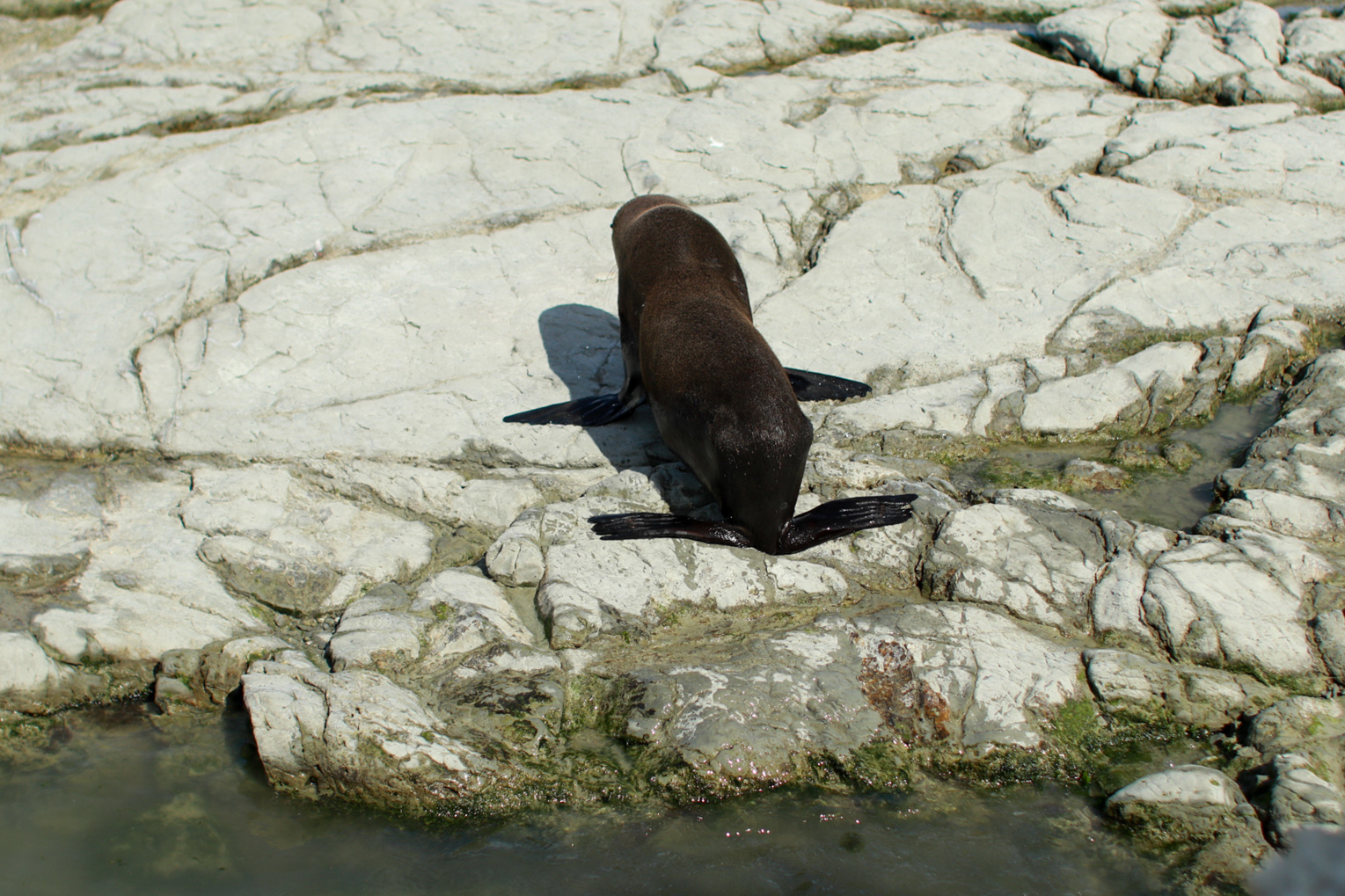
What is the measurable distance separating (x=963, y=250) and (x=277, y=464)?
16.4 feet

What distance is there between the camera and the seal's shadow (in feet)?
18.7

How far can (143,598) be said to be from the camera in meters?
4.52

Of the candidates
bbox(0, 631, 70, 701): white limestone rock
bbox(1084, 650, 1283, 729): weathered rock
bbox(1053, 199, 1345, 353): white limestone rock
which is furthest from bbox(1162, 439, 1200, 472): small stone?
bbox(0, 631, 70, 701): white limestone rock

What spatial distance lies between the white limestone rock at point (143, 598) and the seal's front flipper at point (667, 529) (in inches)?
68.7

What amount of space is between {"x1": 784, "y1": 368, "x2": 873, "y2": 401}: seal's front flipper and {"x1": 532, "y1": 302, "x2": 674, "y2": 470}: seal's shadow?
0.92m

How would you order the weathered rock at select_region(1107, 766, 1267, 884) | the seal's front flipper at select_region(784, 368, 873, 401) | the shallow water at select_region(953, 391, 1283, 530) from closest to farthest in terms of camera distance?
the weathered rock at select_region(1107, 766, 1267, 884) → the shallow water at select_region(953, 391, 1283, 530) → the seal's front flipper at select_region(784, 368, 873, 401)

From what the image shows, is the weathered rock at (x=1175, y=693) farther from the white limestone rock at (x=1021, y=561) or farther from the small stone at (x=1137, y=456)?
the small stone at (x=1137, y=456)

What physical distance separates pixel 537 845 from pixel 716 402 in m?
2.32

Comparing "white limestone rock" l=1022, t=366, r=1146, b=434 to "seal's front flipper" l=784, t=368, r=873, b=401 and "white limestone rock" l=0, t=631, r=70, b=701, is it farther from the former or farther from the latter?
"white limestone rock" l=0, t=631, r=70, b=701

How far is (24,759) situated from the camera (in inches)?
151

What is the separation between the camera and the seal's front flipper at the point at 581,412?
5.72m

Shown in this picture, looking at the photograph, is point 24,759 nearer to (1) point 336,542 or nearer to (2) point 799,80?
(1) point 336,542

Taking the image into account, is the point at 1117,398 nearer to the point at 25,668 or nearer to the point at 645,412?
the point at 645,412

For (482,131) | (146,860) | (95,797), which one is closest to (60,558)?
(95,797)
